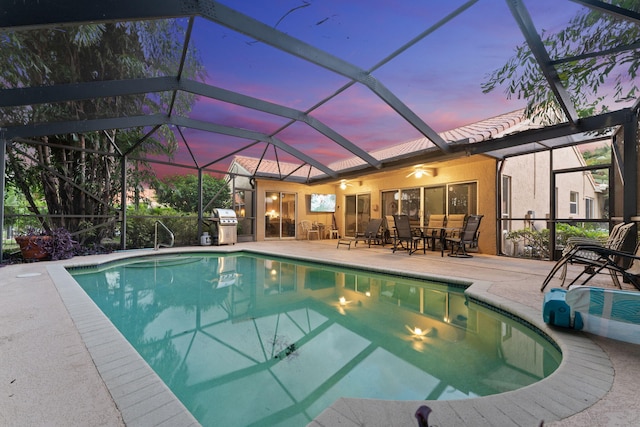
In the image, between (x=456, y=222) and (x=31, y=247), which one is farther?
(x=456, y=222)

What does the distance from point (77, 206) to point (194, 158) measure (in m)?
3.52

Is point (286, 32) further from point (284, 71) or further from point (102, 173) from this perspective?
point (102, 173)

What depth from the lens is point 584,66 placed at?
3852 mm

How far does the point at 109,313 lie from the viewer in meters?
3.62

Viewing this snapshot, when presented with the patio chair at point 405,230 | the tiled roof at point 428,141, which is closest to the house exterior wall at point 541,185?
the tiled roof at point 428,141

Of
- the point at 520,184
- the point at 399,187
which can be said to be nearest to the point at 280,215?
the point at 399,187

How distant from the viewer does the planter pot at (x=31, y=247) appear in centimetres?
628

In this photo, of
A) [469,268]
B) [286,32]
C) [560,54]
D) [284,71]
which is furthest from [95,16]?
[469,268]

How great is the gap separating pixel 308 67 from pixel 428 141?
559cm

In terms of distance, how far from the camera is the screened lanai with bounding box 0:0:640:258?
146 inches

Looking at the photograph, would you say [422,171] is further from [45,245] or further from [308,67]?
[45,245]

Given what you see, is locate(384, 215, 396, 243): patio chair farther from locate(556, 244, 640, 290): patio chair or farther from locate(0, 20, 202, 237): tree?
locate(0, 20, 202, 237): tree

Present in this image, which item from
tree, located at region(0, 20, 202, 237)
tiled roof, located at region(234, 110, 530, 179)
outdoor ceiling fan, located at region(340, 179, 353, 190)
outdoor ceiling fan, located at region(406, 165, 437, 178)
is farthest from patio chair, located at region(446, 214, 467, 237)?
tree, located at region(0, 20, 202, 237)

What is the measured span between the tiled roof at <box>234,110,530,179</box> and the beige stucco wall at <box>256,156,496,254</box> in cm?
72
